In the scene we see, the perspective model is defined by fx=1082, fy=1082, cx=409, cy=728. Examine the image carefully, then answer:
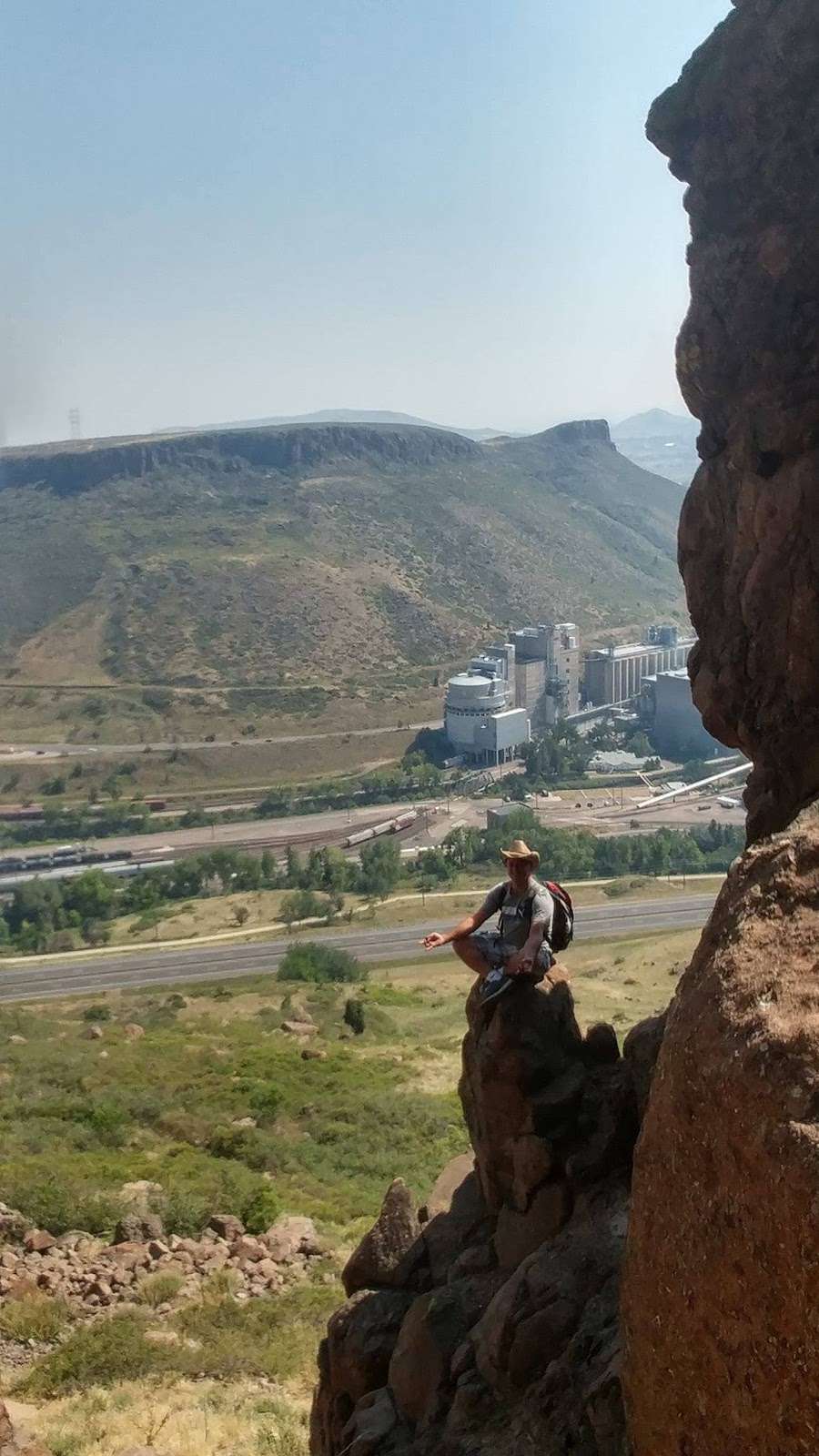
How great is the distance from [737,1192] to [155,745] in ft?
428

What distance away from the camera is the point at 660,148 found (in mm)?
13758

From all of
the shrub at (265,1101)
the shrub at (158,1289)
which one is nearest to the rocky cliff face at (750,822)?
the shrub at (158,1289)

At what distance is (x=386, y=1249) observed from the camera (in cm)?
1138

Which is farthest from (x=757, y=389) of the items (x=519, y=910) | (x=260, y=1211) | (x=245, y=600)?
(x=245, y=600)

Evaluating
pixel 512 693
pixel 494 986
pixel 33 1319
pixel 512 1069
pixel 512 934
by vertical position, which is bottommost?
pixel 33 1319

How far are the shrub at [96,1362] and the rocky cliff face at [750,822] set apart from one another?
10578mm

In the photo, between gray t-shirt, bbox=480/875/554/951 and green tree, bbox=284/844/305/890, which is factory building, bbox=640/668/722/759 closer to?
green tree, bbox=284/844/305/890

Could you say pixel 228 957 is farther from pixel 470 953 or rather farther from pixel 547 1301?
pixel 547 1301

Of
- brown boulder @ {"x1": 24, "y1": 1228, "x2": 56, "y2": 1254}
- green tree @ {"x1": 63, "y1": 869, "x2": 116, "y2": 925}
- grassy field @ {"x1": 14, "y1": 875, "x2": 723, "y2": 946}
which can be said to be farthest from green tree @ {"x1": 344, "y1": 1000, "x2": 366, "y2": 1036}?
green tree @ {"x1": 63, "y1": 869, "x2": 116, "y2": 925}

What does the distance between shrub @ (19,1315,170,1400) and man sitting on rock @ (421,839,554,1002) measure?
8.45 m

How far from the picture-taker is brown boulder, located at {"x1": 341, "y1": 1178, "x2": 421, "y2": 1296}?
36.8 feet

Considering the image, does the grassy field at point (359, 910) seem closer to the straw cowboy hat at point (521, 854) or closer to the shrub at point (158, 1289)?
the shrub at point (158, 1289)

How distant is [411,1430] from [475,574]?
186 meters

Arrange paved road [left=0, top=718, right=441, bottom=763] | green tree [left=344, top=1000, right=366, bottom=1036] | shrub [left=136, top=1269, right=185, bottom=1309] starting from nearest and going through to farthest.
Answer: shrub [left=136, top=1269, right=185, bottom=1309] → green tree [left=344, top=1000, right=366, bottom=1036] → paved road [left=0, top=718, right=441, bottom=763]
